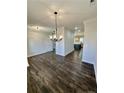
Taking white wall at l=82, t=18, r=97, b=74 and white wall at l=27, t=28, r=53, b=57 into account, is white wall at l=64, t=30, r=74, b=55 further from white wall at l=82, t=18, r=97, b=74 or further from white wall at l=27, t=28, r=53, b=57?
white wall at l=82, t=18, r=97, b=74

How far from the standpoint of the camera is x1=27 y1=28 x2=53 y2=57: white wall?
8852 mm

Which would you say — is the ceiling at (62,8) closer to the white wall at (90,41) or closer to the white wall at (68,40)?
the white wall at (90,41)

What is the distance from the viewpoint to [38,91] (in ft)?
9.61

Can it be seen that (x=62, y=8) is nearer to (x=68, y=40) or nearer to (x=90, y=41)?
(x=90, y=41)

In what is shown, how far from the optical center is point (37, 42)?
10016 millimetres

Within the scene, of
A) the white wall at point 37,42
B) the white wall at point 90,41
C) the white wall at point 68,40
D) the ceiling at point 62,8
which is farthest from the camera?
the white wall at point 68,40

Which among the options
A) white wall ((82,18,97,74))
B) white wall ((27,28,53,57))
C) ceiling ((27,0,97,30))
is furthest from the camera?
white wall ((27,28,53,57))

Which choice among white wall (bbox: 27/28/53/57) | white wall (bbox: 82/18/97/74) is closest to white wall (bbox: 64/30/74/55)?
white wall (bbox: 27/28/53/57)

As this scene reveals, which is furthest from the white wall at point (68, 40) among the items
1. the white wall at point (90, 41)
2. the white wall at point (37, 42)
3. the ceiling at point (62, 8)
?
the ceiling at point (62, 8)

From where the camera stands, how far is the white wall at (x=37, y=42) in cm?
885

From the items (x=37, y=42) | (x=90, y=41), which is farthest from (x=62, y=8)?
(x=37, y=42)
